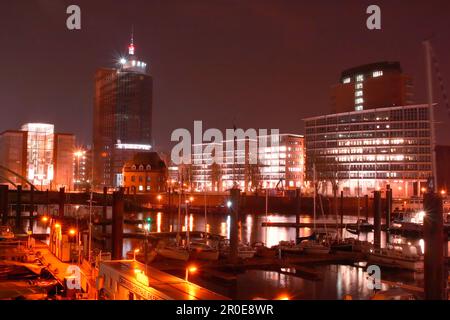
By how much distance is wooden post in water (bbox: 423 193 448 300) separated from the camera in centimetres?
1473

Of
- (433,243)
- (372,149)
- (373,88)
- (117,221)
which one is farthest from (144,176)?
(433,243)

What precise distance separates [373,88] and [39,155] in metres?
103

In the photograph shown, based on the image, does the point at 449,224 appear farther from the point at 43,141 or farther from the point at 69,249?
the point at 43,141

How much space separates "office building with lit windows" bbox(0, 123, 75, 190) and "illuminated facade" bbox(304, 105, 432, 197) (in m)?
70.9

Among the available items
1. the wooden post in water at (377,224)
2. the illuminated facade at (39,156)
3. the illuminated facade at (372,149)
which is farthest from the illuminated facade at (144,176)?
the wooden post in water at (377,224)

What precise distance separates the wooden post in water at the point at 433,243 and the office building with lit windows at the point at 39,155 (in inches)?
5068

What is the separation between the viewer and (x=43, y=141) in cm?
13900

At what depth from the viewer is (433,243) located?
14883mm

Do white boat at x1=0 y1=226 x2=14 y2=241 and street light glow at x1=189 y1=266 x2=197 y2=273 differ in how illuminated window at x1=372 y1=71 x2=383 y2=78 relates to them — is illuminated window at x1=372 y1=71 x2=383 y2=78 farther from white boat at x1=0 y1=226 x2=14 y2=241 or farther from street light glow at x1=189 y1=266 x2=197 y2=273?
street light glow at x1=189 y1=266 x2=197 y2=273

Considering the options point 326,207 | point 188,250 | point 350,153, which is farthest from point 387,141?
point 188,250

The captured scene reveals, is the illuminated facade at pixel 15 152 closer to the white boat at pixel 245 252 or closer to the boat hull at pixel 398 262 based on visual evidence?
the white boat at pixel 245 252
